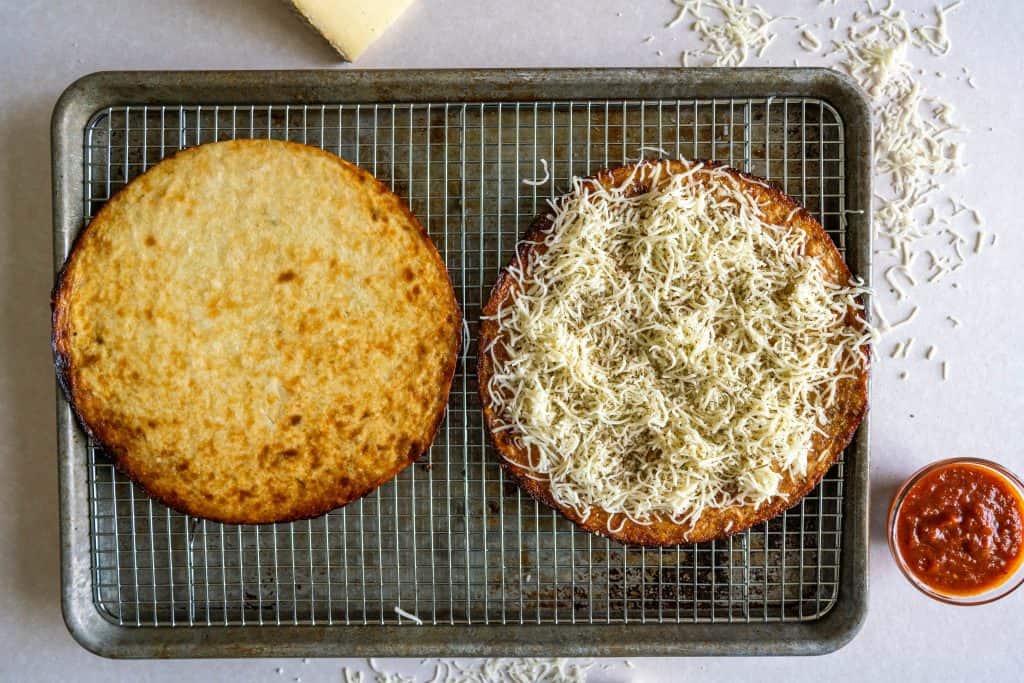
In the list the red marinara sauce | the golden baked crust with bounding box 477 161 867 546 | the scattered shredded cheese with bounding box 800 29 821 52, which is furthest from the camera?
the scattered shredded cheese with bounding box 800 29 821 52

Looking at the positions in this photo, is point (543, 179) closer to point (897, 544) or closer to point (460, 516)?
point (460, 516)

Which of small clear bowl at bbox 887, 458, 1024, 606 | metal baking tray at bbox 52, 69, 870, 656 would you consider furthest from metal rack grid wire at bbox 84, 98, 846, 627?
small clear bowl at bbox 887, 458, 1024, 606

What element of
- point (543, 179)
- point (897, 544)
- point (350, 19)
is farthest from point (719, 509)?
point (350, 19)

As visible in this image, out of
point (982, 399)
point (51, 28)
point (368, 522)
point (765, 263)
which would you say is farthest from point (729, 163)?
point (51, 28)

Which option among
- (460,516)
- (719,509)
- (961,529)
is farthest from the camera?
(460,516)

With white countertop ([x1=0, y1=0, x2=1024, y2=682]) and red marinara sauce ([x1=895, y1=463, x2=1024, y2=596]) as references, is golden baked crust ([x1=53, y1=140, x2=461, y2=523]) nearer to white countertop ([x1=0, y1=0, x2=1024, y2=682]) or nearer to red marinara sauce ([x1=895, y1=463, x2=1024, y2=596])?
white countertop ([x1=0, y1=0, x2=1024, y2=682])

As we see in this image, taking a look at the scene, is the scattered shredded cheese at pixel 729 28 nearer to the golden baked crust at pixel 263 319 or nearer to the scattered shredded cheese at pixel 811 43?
the scattered shredded cheese at pixel 811 43

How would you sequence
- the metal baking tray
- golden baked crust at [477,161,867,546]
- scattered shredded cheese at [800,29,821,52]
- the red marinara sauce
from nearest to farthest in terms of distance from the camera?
1. golden baked crust at [477,161,867,546]
2. the red marinara sauce
3. the metal baking tray
4. scattered shredded cheese at [800,29,821,52]

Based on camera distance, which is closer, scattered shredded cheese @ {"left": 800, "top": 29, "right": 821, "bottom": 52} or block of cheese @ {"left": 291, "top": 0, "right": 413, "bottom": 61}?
block of cheese @ {"left": 291, "top": 0, "right": 413, "bottom": 61}

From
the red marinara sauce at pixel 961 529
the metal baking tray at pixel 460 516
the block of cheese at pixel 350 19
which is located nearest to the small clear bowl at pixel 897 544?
the red marinara sauce at pixel 961 529
